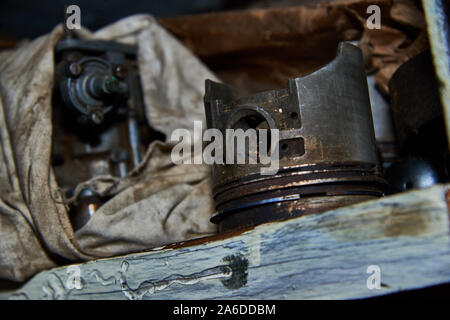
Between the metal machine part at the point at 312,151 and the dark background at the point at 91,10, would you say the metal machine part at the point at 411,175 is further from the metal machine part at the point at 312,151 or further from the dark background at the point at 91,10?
the dark background at the point at 91,10

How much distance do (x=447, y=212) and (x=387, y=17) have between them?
807 millimetres

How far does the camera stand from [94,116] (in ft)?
5.02

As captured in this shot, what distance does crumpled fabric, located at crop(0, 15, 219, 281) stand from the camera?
1.36 meters

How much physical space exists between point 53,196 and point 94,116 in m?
0.28

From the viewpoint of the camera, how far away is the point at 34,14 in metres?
2.15

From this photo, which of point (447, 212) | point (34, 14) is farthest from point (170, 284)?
point (34, 14)

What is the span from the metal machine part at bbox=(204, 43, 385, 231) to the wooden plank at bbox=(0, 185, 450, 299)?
9 centimetres

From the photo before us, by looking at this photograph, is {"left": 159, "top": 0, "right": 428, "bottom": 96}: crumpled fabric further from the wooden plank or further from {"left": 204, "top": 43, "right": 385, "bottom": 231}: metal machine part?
the wooden plank

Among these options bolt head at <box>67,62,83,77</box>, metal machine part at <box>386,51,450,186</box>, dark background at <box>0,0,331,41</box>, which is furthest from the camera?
dark background at <box>0,0,331,41</box>

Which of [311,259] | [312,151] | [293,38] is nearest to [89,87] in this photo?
[293,38]

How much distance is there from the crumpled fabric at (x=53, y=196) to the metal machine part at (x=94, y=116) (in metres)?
0.06

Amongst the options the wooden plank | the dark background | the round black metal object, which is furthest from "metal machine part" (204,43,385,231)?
the dark background

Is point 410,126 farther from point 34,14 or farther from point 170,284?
point 34,14
